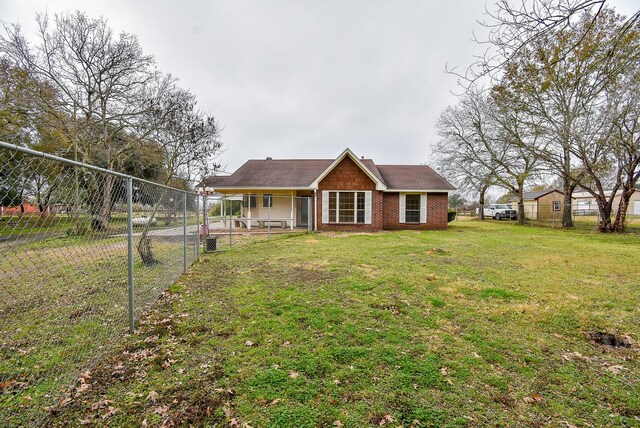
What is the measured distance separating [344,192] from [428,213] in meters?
5.47

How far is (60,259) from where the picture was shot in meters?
3.73

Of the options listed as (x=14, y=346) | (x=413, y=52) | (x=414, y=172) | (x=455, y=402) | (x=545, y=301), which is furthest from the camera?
(x=414, y=172)

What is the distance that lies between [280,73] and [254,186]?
7.10 meters

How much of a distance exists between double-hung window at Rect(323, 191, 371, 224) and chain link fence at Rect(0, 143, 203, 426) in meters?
11.2

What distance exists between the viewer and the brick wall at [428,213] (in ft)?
57.8

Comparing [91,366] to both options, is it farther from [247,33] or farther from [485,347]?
[247,33]

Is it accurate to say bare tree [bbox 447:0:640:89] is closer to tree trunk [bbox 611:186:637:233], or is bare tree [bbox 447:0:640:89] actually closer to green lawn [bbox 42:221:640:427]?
green lawn [bbox 42:221:640:427]

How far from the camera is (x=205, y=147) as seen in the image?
2309 cm

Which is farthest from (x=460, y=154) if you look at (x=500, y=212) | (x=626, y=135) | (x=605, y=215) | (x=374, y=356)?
(x=374, y=356)

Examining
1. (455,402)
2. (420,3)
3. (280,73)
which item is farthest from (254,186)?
(455,402)

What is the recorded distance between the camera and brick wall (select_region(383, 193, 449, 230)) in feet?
57.8

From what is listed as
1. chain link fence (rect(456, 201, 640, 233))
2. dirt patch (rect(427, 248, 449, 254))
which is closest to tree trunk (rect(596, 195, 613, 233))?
Answer: chain link fence (rect(456, 201, 640, 233))

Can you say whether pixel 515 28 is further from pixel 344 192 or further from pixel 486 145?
pixel 486 145

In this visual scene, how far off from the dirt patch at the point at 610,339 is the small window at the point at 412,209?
1414cm
